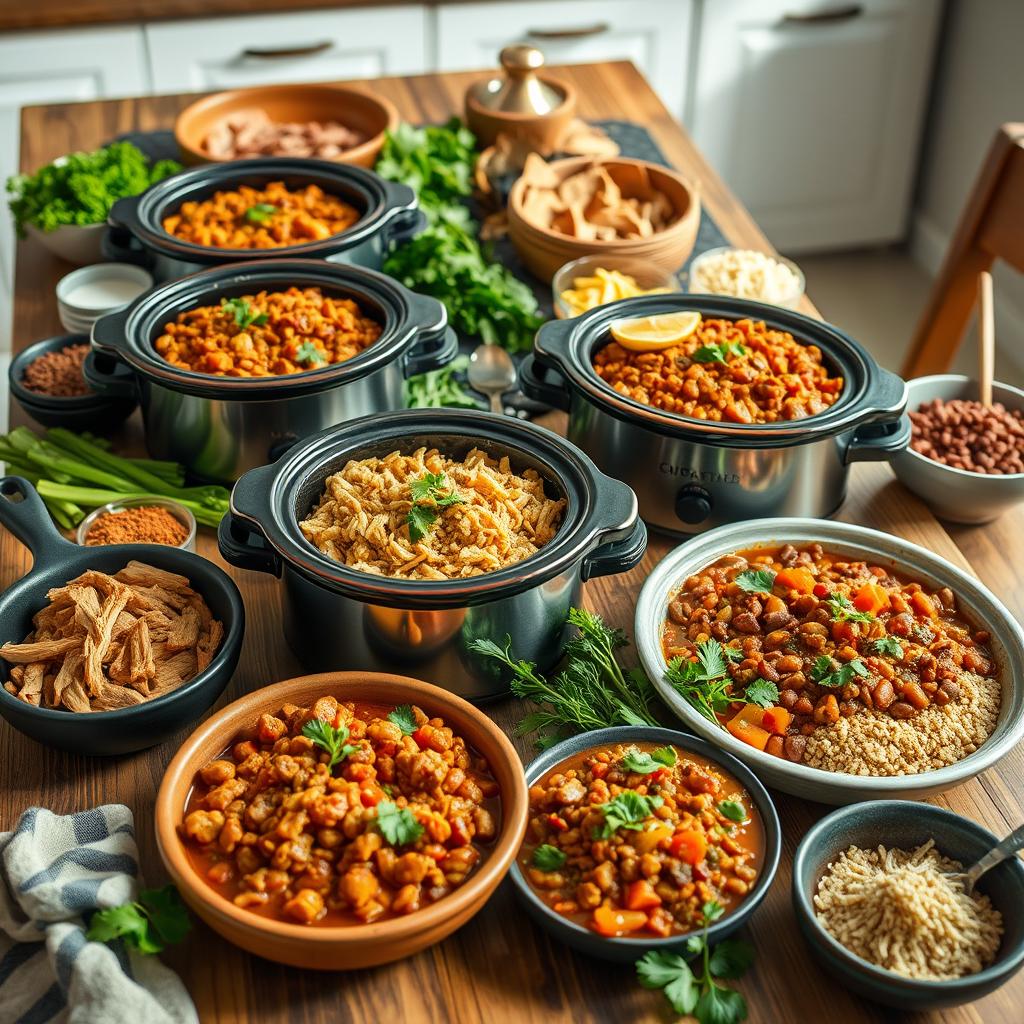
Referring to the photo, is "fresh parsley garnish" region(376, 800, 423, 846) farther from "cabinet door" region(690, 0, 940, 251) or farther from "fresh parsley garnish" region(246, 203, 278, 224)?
"cabinet door" region(690, 0, 940, 251)

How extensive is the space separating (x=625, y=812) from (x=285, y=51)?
12.7 feet

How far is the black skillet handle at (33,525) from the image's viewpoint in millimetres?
1872

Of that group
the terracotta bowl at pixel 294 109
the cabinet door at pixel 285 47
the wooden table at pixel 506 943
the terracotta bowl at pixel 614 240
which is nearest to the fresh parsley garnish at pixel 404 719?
the wooden table at pixel 506 943

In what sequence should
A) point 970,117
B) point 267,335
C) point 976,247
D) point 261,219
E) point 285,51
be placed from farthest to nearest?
1. point 970,117
2. point 285,51
3. point 976,247
4. point 261,219
5. point 267,335

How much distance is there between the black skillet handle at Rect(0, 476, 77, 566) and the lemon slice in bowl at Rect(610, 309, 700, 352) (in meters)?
1.04

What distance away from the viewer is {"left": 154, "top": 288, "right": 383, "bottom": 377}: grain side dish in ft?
7.14

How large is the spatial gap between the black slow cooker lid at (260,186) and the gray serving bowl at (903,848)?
1612 mm

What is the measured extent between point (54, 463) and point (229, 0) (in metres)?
2.80

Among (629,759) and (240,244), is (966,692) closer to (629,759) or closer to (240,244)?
(629,759)

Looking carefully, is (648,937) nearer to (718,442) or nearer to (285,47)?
(718,442)

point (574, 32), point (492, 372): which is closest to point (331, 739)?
point (492, 372)

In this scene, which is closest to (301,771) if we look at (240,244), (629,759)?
(629,759)

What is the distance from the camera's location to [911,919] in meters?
1.40

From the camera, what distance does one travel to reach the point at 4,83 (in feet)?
14.4
